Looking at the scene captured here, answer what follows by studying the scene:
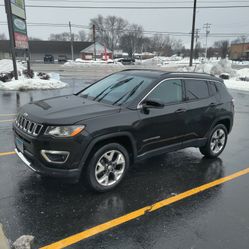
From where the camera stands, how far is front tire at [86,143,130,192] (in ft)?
12.6

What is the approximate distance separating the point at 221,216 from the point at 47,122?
8.56 ft

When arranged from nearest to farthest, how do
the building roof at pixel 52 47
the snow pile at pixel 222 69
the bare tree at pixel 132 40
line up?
the snow pile at pixel 222 69 < the building roof at pixel 52 47 < the bare tree at pixel 132 40

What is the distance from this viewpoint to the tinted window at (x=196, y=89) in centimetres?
502

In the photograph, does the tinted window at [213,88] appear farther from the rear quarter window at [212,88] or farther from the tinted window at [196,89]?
the tinted window at [196,89]

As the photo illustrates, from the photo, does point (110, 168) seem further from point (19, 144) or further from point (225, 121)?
point (225, 121)

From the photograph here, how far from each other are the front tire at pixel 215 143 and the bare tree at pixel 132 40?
9606cm

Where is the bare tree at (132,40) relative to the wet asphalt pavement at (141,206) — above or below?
above

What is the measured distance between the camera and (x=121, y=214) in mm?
3582

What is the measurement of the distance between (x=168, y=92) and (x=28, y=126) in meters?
2.34

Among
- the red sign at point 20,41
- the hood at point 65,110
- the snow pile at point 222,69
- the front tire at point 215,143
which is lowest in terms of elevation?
the snow pile at point 222,69

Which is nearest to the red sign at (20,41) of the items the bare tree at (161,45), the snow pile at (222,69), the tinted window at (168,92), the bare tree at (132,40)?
the tinted window at (168,92)

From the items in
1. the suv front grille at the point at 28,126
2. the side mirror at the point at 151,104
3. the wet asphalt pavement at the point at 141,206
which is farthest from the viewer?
the side mirror at the point at 151,104

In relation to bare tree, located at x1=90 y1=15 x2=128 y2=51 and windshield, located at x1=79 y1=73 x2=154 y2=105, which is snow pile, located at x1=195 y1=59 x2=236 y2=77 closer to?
windshield, located at x1=79 y1=73 x2=154 y2=105

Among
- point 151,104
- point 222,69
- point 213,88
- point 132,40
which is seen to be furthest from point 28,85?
point 132,40
